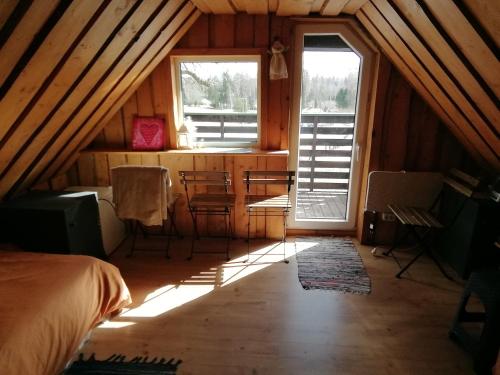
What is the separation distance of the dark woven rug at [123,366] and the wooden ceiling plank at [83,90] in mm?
1515

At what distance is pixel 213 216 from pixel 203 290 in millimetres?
1040

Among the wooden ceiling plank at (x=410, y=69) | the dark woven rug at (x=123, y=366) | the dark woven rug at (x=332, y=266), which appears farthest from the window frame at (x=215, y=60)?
the dark woven rug at (x=123, y=366)

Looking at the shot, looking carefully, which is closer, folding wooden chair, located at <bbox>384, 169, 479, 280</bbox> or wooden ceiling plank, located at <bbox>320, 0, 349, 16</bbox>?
wooden ceiling plank, located at <bbox>320, 0, 349, 16</bbox>

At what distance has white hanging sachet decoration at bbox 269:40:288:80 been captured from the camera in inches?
121

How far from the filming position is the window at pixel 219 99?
336 centimetres

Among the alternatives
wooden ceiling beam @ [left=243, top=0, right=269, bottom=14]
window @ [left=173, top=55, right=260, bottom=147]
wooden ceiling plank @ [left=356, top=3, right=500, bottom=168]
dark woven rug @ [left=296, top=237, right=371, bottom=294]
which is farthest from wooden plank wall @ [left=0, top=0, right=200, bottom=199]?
dark woven rug @ [left=296, top=237, right=371, bottom=294]

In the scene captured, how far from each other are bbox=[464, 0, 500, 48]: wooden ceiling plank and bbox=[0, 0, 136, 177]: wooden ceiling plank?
1.83 m

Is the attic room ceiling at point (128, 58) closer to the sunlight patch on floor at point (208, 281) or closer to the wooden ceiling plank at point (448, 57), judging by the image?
the wooden ceiling plank at point (448, 57)

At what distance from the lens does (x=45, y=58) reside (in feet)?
5.82

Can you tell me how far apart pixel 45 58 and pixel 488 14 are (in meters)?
2.25

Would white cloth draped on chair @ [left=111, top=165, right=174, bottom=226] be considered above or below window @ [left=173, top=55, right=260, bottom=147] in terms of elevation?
below

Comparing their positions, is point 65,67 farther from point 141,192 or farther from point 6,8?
point 141,192

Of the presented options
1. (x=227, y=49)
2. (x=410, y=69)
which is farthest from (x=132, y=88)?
(x=410, y=69)

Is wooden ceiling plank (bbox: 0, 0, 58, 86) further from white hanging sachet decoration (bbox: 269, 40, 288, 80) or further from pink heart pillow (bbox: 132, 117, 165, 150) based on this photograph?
white hanging sachet decoration (bbox: 269, 40, 288, 80)
